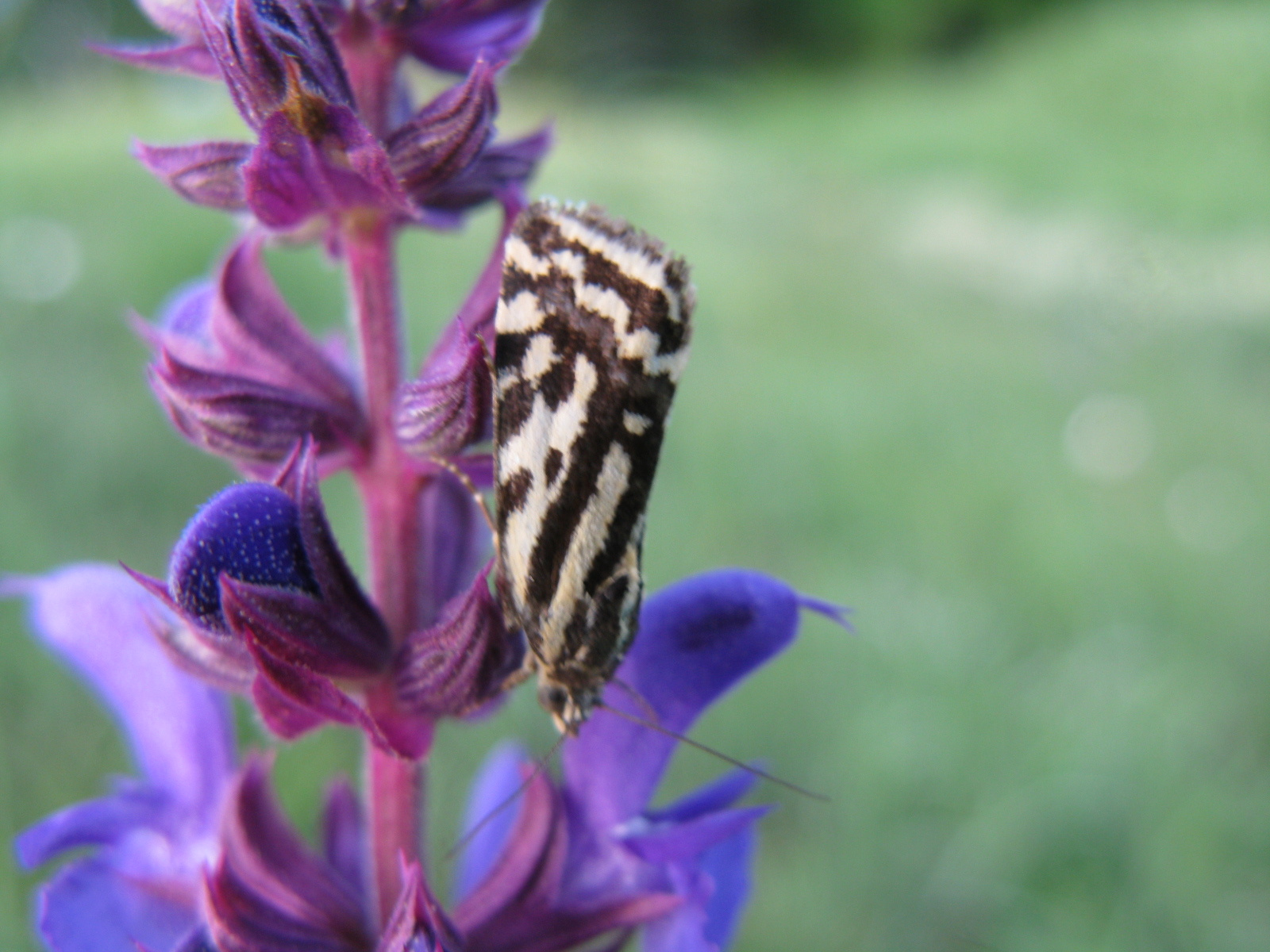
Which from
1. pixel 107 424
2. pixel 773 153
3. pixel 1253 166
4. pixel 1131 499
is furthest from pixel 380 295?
pixel 773 153

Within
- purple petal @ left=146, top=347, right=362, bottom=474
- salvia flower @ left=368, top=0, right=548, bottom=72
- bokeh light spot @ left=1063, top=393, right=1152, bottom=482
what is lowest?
bokeh light spot @ left=1063, top=393, right=1152, bottom=482

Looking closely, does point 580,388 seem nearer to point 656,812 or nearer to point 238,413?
point 238,413

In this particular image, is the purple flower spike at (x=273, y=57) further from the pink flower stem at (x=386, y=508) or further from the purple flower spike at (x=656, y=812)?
the purple flower spike at (x=656, y=812)

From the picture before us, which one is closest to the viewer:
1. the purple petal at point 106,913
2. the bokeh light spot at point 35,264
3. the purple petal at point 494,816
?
the purple petal at point 106,913

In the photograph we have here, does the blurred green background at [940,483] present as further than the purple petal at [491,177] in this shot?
Yes

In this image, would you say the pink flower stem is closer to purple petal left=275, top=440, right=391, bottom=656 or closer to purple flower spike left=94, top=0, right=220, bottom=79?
purple petal left=275, top=440, right=391, bottom=656

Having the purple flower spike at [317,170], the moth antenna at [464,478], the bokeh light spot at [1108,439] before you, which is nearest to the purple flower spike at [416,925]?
the moth antenna at [464,478]

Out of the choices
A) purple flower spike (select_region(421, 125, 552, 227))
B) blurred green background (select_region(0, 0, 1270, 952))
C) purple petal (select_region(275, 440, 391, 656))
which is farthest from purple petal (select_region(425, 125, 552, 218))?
blurred green background (select_region(0, 0, 1270, 952))
